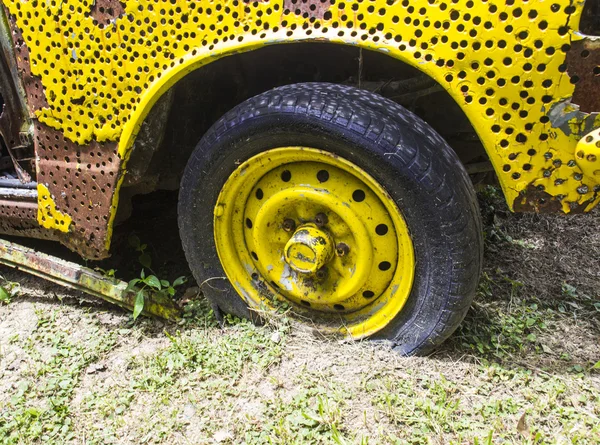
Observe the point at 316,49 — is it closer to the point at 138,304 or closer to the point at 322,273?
the point at 322,273

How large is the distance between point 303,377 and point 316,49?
1.45 m

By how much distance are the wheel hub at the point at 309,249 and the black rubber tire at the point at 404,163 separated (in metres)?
0.36

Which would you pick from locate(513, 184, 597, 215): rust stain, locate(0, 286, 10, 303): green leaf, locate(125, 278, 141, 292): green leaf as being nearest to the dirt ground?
locate(0, 286, 10, 303): green leaf

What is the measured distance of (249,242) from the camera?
7.29 ft

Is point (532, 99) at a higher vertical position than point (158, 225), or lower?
higher

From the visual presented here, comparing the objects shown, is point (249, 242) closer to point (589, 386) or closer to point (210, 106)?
point (210, 106)

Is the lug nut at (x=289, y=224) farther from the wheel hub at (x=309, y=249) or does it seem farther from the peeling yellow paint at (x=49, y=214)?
the peeling yellow paint at (x=49, y=214)

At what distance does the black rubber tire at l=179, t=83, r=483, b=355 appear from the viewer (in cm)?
170

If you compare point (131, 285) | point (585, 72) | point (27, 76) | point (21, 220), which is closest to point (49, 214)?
point (21, 220)

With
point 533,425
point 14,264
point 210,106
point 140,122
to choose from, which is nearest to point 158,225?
point 14,264

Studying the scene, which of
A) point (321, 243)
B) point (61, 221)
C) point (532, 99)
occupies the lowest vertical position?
point (61, 221)

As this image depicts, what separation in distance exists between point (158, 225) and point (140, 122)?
1.44 meters

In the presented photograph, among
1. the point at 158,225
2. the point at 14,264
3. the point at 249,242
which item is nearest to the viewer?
the point at 249,242

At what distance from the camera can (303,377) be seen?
6.33 ft
